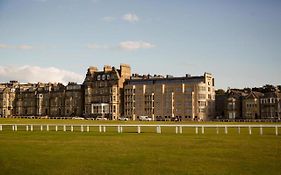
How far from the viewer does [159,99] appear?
167750mm

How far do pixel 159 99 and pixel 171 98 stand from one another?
18.7 ft

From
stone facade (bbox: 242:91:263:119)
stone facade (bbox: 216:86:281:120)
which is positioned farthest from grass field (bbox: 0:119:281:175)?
stone facade (bbox: 242:91:263:119)

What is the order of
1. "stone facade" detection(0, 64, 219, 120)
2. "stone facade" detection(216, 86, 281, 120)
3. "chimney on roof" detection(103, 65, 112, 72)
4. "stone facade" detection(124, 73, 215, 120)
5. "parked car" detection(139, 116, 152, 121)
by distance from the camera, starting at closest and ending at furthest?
"stone facade" detection(216, 86, 281, 120), "stone facade" detection(124, 73, 215, 120), "stone facade" detection(0, 64, 219, 120), "parked car" detection(139, 116, 152, 121), "chimney on roof" detection(103, 65, 112, 72)

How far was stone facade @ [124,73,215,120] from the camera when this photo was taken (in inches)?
6260

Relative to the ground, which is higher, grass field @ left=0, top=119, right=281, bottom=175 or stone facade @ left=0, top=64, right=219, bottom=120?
stone facade @ left=0, top=64, right=219, bottom=120

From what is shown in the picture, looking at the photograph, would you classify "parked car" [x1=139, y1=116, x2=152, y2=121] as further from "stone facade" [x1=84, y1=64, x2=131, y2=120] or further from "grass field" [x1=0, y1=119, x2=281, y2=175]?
"grass field" [x1=0, y1=119, x2=281, y2=175]

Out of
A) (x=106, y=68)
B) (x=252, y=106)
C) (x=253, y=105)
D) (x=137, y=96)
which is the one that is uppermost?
(x=106, y=68)

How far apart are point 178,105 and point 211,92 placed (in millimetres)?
13359

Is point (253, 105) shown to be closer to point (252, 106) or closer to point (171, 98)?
point (252, 106)

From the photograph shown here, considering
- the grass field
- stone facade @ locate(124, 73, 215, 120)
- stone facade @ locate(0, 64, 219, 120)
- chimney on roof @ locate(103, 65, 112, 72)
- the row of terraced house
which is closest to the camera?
the grass field

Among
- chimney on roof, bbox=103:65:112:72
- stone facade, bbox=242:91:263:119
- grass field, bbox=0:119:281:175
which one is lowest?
grass field, bbox=0:119:281:175

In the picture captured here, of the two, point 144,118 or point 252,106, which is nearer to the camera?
point 252,106

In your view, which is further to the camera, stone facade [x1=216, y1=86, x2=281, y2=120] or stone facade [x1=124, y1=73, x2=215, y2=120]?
stone facade [x1=124, y1=73, x2=215, y2=120]

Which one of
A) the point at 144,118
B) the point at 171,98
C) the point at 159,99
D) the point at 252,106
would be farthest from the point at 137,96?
the point at 252,106
